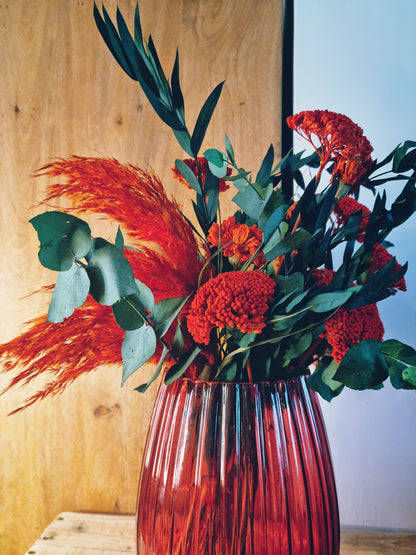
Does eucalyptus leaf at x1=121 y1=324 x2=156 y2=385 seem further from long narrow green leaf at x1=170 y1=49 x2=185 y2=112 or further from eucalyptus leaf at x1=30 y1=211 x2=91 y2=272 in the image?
long narrow green leaf at x1=170 y1=49 x2=185 y2=112

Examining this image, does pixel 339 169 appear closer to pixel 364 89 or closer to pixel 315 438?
pixel 315 438

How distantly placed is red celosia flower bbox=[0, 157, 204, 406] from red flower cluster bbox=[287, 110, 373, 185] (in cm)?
16

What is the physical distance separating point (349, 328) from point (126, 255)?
0.23m

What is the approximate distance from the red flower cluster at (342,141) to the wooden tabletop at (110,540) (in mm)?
608

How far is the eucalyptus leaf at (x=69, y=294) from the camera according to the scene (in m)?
0.37

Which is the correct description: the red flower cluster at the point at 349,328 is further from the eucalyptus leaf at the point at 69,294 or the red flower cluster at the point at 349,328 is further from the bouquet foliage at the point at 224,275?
the eucalyptus leaf at the point at 69,294

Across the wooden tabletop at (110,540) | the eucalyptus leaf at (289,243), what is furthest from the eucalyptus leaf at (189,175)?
the wooden tabletop at (110,540)

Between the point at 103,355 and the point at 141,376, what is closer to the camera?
the point at 103,355

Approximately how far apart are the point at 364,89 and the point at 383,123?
0.23ft

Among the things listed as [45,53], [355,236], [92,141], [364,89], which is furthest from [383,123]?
[45,53]

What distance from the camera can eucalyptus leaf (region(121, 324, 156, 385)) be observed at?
411 mm

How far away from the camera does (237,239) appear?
18.3 inches

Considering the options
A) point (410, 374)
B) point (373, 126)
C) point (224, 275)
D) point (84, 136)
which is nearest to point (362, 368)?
point (410, 374)

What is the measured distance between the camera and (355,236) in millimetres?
481
